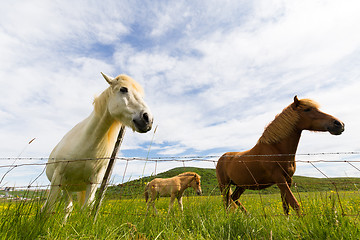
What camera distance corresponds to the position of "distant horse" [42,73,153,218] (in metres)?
3.34

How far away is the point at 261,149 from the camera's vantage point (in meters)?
4.13

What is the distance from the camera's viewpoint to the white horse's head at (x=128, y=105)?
10.8ft

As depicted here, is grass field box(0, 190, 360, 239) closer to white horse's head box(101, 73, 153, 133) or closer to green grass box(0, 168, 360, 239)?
green grass box(0, 168, 360, 239)

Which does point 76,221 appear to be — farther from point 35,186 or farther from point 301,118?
point 301,118

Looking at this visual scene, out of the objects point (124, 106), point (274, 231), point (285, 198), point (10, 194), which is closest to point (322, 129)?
point (285, 198)

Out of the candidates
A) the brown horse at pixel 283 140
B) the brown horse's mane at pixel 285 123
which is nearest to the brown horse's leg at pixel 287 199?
the brown horse at pixel 283 140

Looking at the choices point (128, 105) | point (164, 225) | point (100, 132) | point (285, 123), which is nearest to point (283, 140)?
point (285, 123)

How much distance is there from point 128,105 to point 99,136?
768 millimetres

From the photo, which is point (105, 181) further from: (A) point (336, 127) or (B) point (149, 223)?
(A) point (336, 127)

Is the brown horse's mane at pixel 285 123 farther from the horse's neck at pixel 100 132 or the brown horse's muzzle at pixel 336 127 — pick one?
the horse's neck at pixel 100 132

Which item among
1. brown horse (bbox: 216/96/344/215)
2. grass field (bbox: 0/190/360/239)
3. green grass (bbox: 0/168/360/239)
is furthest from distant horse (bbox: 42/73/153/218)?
brown horse (bbox: 216/96/344/215)

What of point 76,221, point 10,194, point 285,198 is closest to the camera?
point 76,221

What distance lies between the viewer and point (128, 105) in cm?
348

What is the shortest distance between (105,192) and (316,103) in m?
4.08
